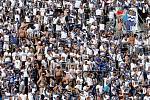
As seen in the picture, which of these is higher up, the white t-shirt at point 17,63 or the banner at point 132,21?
the banner at point 132,21

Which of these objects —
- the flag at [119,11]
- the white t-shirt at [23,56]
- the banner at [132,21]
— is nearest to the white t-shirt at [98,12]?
the flag at [119,11]

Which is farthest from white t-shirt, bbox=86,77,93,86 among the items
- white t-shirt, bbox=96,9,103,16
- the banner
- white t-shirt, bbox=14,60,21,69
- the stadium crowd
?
white t-shirt, bbox=96,9,103,16

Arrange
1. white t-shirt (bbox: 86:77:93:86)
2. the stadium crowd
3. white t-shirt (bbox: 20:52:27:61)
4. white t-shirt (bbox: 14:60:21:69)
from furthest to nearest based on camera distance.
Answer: white t-shirt (bbox: 20:52:27:61) → white t-shirt (bbox: 14:60:21:69) → white t-shirt (bbox: 86:77:93:86) → the stadium crowd

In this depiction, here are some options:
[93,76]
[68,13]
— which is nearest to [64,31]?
[68,13]

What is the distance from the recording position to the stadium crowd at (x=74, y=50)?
25.3 m

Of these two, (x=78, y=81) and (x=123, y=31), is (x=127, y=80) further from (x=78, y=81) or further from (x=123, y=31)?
(x=123, y=31)

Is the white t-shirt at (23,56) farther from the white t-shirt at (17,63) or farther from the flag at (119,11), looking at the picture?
the flag at (119,11)

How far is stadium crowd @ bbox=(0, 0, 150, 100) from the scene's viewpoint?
25.3 metres

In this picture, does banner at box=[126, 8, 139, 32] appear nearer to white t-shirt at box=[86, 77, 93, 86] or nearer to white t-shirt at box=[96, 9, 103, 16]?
white t-shirt at box=[96, 9, 103, 16]

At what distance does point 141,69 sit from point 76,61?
2.21 metres

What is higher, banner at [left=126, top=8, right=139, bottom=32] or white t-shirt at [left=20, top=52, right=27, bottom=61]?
banner at [left=126, top=8, right=139, bottom=32]

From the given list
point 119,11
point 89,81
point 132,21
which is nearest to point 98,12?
point 119,11

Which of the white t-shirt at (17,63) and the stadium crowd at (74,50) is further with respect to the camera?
the white t-shirt at (17,63)

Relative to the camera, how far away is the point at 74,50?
27672 mm
